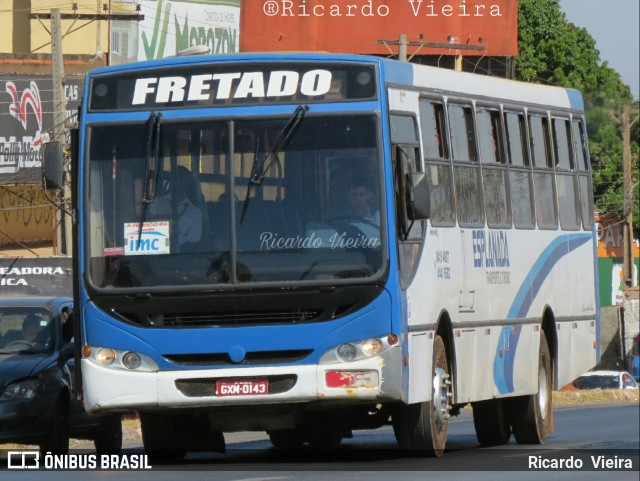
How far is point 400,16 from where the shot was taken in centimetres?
4478

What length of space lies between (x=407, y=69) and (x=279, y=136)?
1540 millimetres

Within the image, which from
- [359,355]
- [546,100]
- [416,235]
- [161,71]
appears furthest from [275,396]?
[546,100]

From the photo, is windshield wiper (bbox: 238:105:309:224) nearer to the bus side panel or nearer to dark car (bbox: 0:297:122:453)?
the bus side panel

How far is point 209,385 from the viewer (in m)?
13.9

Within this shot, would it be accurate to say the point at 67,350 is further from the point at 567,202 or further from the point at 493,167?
the point at 567,202

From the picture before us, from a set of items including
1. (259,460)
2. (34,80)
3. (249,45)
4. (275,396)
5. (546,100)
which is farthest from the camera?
(249,45)

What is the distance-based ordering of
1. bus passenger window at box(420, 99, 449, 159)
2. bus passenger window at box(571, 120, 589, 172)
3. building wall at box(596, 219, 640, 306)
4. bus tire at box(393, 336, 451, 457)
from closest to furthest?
1. bus tire at box(393, 336, 451, 457)
2. bus passenger window at box(420, 99, 449, 159)
3. bus passenger window at box(571, 120, 589, 172)
4. building wall at box(596, 219, 640, 306)

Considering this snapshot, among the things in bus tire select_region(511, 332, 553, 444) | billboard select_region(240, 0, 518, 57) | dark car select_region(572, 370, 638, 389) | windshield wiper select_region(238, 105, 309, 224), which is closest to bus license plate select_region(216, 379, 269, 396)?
windshield wiper select_region(238, 105, 309, 224)

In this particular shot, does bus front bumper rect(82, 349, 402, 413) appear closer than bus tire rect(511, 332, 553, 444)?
Yes

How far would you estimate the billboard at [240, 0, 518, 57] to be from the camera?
41531 mm

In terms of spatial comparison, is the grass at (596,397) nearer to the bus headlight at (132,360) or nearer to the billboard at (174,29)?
the billboard at (174,29)

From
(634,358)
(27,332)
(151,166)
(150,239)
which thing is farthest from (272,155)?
(634,358)

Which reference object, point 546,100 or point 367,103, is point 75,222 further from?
point 546,100

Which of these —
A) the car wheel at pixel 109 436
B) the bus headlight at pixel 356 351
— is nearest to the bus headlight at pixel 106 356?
the bus headlight at pixel 356 351
